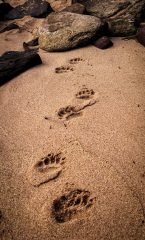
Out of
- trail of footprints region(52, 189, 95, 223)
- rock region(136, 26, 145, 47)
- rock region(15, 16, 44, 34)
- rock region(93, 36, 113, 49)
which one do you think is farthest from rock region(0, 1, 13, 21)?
trail of footprints region(52, 189, 95, 223)

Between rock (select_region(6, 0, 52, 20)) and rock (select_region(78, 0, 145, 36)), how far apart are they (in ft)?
5.22

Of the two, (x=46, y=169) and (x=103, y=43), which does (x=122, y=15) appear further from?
(x=46, y=169)

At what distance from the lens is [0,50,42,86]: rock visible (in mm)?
3137

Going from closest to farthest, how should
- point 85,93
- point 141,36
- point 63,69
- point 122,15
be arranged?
point 85,93 < point 63,69 < point 141,36 < point 122,15

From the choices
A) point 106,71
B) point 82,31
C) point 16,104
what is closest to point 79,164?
point 16,104

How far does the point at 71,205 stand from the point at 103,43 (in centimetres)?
278

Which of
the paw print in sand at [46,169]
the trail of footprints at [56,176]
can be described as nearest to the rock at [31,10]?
the trail of footprints at [56,176]

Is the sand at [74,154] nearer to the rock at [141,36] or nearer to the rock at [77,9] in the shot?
the rock at [141,36]

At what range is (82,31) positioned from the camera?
12.2 feet

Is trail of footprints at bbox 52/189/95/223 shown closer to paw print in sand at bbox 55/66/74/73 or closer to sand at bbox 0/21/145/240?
sand at bbox 0/21/145/240

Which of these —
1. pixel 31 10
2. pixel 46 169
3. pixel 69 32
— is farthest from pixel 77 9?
pixel 46 169

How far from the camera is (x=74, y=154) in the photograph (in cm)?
192

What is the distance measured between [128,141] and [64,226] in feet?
2.88

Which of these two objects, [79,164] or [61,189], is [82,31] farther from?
[61,189]
